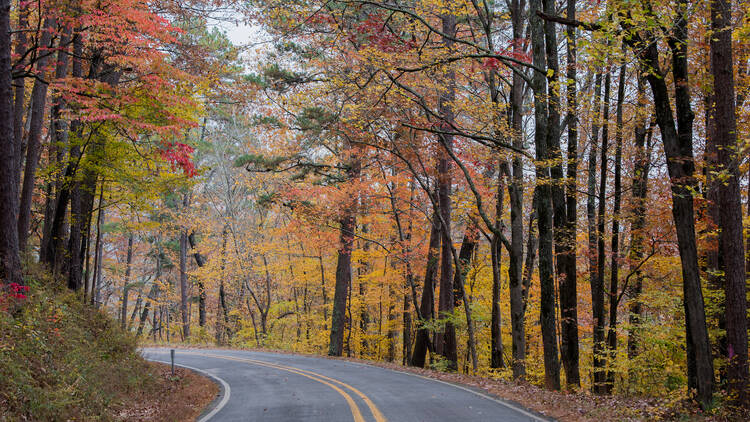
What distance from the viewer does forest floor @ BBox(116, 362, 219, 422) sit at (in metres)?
8.71

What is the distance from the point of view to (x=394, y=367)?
15797 mm

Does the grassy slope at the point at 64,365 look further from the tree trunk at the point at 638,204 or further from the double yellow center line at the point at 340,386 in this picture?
the tree trunk at the point at 638,204

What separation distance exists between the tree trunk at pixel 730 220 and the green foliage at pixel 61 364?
10.4m

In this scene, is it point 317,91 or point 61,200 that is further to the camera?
point 317,91

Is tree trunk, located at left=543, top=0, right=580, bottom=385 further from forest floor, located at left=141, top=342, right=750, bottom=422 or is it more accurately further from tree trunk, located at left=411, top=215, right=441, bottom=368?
tree trunk, located at left=411, top=215, right=441, bottom=368

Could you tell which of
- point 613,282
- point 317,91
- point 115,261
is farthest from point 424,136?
point 115,261

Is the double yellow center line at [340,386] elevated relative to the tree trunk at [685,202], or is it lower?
lower

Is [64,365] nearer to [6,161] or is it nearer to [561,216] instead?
[6,161]

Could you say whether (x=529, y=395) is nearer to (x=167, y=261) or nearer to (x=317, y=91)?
(x=317, y=91)


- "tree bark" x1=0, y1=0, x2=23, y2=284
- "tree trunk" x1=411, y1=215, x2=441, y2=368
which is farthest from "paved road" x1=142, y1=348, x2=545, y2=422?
"tree bark" x1=0, y1=0, x2=23, y2=284

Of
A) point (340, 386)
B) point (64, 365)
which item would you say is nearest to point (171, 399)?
point (64, 365)

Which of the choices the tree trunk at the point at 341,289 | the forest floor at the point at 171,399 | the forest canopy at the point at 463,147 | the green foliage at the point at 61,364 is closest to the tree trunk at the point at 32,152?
the forest canopy at the point at 463,147

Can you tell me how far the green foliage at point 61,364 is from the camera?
668 centimetres

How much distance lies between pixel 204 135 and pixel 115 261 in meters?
12.6
